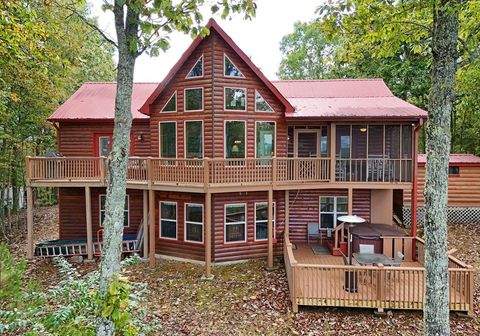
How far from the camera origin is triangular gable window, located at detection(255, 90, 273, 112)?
12883 millimetres

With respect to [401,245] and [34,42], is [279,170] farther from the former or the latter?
[34,42]

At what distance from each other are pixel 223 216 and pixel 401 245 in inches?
Answer: 265

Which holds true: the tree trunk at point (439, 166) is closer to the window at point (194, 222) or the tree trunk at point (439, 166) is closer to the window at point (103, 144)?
the window at point (194, 222)

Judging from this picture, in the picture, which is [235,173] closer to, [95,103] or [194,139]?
[194,139]

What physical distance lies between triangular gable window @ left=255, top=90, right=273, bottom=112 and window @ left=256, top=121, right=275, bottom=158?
0.54 m

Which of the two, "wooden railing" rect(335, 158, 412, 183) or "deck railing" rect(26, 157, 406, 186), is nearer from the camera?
"deck railing" rect(26, 157, 406, 186)

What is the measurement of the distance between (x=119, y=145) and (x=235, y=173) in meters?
6.73

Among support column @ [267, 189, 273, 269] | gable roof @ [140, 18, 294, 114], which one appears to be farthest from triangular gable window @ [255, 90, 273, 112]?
support column @ [267, 189, 273, 269]

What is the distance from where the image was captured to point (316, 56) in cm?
3238

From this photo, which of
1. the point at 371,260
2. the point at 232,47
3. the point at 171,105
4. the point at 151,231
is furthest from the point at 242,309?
the point at 232,47

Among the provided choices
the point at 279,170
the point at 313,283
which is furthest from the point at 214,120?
the point at 313,283

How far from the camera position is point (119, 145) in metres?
5.24

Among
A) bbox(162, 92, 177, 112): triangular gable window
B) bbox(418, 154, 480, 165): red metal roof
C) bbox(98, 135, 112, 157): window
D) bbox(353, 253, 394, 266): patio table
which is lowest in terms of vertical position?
bbox(353, 253, 394, 266): patio table

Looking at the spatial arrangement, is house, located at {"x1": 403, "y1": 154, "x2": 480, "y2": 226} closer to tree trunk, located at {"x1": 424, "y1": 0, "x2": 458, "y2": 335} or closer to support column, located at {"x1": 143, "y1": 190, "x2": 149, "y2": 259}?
tree trunk, located at {"x1": 424, "y1": 0, "x2": 458, "y2": 335}
